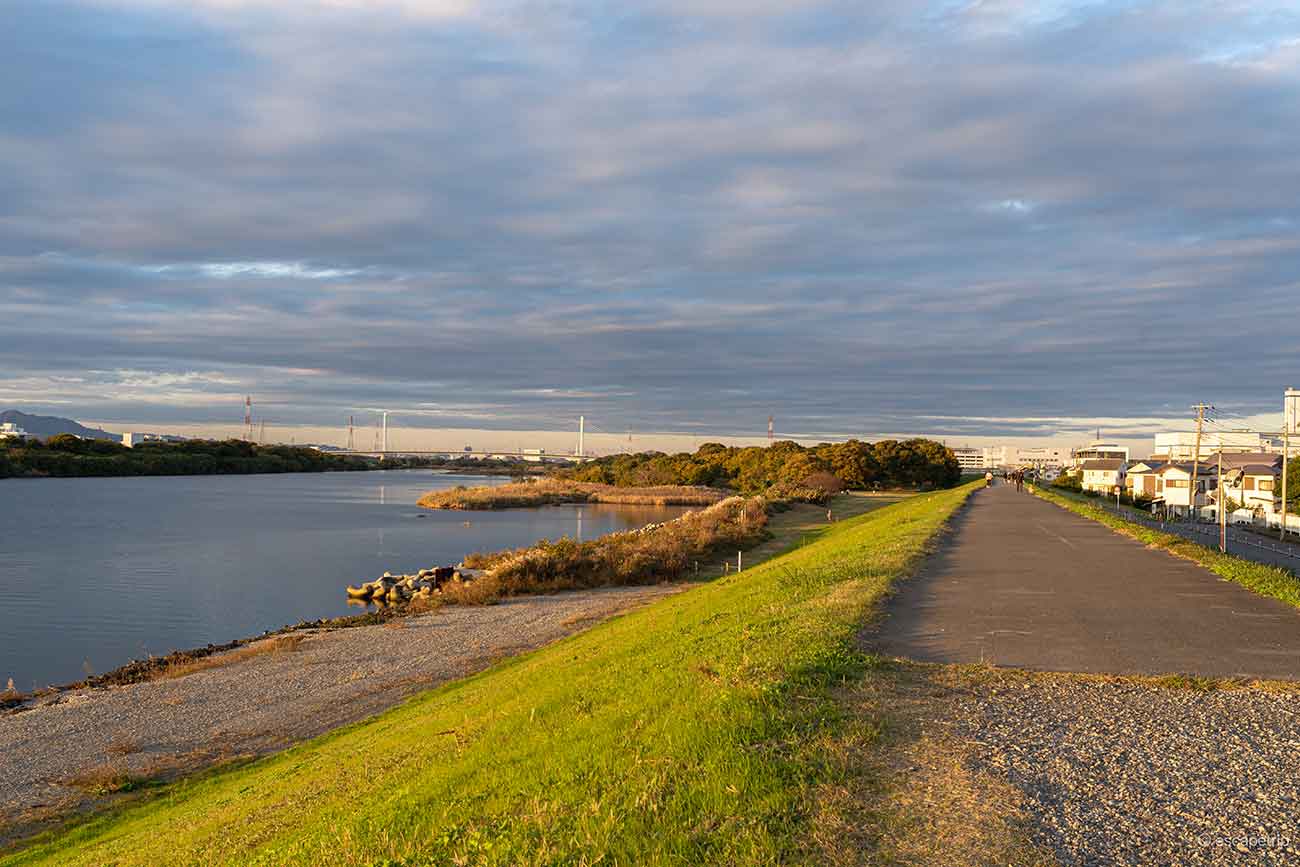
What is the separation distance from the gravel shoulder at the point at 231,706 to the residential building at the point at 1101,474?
325ft

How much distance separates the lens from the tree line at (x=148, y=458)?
126 meters

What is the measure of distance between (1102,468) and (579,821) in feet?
404

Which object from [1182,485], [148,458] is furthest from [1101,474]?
[148,458]

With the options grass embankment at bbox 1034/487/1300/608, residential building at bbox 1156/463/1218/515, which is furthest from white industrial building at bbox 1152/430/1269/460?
grass embankment at bbox 1034/487/1300/608

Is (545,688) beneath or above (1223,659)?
beneath

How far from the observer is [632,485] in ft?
376

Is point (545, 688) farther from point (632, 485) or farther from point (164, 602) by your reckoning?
point (632, 485)

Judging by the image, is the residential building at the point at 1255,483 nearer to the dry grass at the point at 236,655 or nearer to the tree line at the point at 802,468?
the tree line at the point at 802,468

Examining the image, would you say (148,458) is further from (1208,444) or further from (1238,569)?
(1238,569)

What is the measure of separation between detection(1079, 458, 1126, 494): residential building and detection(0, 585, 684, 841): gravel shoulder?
99.0 meters

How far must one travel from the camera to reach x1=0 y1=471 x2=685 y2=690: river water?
2545 cm

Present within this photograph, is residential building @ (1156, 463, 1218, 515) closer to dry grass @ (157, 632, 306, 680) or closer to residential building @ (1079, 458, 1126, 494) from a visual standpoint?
residential building @ (1079, 458, 1126, 494)

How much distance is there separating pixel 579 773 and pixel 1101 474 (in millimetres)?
120095

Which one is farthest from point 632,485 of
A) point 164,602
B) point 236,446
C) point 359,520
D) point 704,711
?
point 704,711
